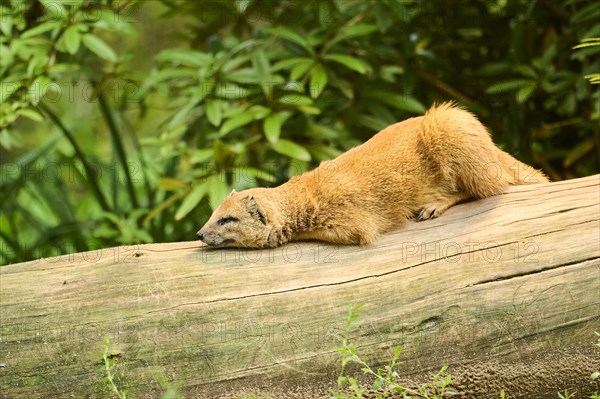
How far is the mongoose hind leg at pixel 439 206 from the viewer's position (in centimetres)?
456

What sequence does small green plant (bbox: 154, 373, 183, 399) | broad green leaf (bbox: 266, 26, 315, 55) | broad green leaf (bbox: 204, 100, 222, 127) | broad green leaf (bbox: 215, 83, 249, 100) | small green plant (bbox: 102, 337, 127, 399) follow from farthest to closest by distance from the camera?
broad green leaf (bbox: 215, 83, 249, 100), broad green leaf (bbox: 266, 26, 315, 55), broad green leaf (bbox: 204, 100, 222, 127), small green plant (bbox: 154, 373, 183, 399), small green plant (bbox: 102, 337, 127, 399)

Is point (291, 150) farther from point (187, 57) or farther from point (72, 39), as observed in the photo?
point (72, 39)

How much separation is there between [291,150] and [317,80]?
0.63m

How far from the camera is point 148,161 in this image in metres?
7.73

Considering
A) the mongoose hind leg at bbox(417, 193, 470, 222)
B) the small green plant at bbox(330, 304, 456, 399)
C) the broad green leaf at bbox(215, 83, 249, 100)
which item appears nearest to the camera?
the small green plant at bbox(330, 304, 456, 399)

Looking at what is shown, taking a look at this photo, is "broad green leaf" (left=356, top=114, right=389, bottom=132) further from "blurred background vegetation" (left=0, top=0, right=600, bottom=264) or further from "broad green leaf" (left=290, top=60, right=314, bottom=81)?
"broad green leaf" (left=290, top=60, right=314, bottom=81)

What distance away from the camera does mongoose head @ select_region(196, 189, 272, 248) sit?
4.42 metres

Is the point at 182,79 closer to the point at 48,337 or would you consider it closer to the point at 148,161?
the point at 148,161

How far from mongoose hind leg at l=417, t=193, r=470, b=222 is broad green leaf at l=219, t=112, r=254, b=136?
6.59ft

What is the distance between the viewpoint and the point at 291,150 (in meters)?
5.95

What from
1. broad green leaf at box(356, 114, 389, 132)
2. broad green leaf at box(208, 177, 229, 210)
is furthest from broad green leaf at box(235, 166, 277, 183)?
broad green leaf at box(356, 114, 389, 132)

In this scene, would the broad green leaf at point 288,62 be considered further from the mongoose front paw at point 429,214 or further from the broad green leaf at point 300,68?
the mongoose front paw at point 429,214


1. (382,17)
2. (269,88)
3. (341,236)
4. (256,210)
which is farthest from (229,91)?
(341,236)

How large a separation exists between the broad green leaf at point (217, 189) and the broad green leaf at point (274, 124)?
0.55 metres
